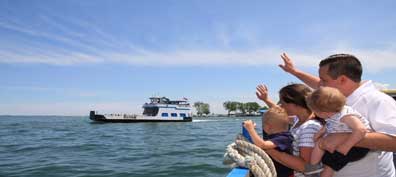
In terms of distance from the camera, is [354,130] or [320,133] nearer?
[354,130]

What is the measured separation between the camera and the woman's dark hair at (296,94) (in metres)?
2.60

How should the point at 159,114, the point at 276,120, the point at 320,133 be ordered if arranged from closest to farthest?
the point at 320,133
the point at 276,120
the point at 159,114

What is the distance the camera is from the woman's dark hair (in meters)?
2.60

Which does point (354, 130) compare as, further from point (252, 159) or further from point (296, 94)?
point (252, 159)

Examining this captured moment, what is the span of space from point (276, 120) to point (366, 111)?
0.61 m

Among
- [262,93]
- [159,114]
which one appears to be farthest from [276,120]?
[159,114]

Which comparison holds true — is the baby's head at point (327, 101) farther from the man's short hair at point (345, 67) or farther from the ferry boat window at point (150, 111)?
the ferry boat window at point (150, 111)

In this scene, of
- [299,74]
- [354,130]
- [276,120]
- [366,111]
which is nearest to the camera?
[354,130]

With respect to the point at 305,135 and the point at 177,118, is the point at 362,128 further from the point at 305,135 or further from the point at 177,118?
the point at 177,118

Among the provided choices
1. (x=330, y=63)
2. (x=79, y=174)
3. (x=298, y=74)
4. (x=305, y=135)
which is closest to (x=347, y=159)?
(x=305, y=135)

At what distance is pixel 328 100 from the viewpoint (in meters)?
2.10

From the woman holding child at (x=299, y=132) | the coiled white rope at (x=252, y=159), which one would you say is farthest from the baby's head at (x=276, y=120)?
the coiled white rope at (x=252, y=159)

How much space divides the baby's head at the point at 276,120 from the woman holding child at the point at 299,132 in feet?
0.30

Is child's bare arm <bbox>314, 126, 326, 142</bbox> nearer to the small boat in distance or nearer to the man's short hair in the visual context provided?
the man's short hair
